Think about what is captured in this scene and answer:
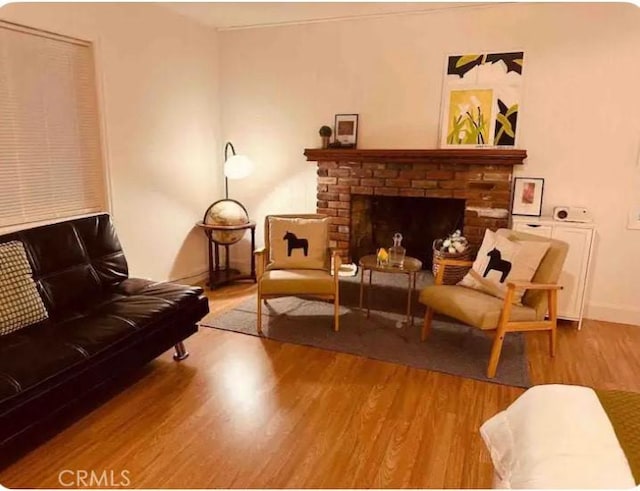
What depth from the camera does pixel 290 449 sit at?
7.13ft

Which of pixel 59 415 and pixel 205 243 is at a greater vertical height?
pixel 205 243

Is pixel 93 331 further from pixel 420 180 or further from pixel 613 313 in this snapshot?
pixel 613 313

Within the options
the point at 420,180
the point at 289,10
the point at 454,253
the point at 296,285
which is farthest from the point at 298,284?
the point at 289,10

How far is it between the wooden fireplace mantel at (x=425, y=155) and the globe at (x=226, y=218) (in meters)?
0.87

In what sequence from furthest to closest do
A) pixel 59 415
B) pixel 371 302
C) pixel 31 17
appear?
pixel 371 302, pixel 31 17, pixel 59 415

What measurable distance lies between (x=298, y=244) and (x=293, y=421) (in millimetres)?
1604

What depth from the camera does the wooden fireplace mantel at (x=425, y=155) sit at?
3.80m

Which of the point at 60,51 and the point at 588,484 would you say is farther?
the point at 60,51

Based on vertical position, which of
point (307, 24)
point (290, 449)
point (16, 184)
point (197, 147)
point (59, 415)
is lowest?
point (290, 449)

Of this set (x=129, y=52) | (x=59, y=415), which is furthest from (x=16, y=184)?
(x=59, y=415)

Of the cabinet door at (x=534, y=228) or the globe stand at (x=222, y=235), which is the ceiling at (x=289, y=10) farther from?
the cabinet door at (x=534, y=228)

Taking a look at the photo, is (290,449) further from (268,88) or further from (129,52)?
(268,88)

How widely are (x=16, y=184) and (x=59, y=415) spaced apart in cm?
175

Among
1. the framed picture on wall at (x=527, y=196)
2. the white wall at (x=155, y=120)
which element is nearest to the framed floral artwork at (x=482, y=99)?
the framed picture on wall at (x=527, y=196)
